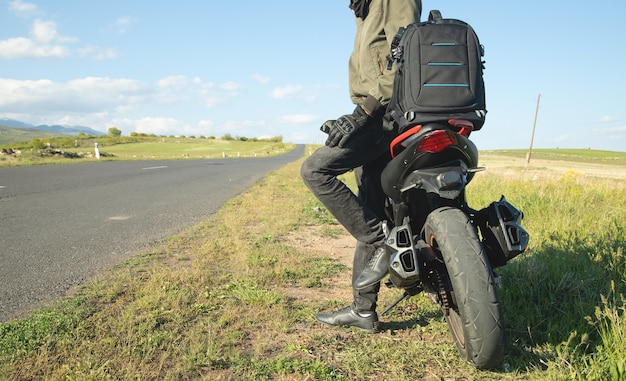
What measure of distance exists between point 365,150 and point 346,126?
0.21 m

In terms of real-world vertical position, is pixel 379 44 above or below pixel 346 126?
above

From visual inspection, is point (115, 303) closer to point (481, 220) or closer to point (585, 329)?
point (481, 220)

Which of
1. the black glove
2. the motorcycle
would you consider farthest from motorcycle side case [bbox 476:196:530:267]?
the black glove

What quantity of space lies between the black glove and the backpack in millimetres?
294

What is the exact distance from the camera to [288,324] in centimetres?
279

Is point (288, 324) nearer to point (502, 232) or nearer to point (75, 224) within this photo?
point (502, 232)

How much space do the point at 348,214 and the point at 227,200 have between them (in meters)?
Result: 6.48

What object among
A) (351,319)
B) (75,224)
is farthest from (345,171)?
(75,224)

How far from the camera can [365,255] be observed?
2947 millimetres

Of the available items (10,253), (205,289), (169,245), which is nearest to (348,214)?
(205,289)

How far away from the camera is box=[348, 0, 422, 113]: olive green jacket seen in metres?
2.41

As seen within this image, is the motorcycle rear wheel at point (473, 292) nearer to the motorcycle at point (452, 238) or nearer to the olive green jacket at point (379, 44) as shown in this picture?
the motorcycle at point (452, 238)

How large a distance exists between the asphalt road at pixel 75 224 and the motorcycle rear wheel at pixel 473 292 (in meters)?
2.70

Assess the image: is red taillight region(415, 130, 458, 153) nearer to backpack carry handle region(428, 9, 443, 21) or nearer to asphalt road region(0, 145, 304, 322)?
backpack carry handle region(428, 9, 443, 21)
